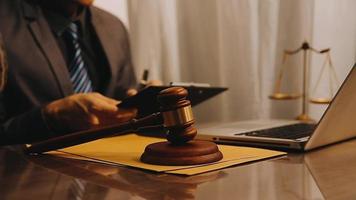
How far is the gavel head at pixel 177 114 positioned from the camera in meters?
0.62

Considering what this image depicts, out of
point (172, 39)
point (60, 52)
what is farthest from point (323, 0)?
point (60, 52)

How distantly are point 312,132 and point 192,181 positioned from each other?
0.26 m

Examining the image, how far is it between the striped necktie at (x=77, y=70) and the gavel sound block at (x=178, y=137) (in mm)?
752

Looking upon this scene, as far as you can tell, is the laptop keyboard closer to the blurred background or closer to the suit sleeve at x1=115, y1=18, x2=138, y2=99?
the blurred background

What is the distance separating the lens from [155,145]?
2.20 feet

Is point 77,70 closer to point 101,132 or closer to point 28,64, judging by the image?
point 28,64

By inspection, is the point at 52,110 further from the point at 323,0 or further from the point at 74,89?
the point at 323,0

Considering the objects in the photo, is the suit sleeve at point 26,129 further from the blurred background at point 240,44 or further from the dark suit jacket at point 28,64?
the blurred background at point 240,44

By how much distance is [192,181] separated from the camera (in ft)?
1.79

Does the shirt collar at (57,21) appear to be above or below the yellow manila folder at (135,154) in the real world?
above

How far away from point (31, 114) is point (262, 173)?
26.0 inches

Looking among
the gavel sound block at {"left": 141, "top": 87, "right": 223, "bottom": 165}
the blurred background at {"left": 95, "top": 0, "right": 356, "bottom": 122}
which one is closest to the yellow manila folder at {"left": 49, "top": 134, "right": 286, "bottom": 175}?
the gavel sound block at {"left": 141, "top": 87, "right": 223, "bottom": 165}

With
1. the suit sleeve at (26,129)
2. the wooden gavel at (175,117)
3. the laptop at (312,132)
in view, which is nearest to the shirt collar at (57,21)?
the suit sleeve at (26,129)

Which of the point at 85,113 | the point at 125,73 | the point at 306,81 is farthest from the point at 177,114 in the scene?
the point at 125,73
